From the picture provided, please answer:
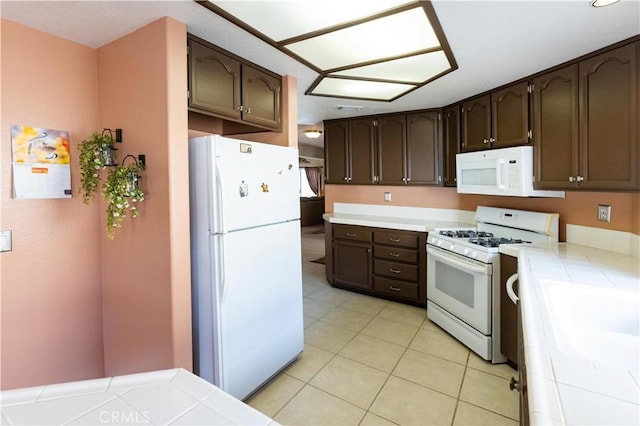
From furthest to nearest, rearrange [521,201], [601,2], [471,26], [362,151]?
[362,151] → [521,201] → [471,26] → [601,2]

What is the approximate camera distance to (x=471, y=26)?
171cm

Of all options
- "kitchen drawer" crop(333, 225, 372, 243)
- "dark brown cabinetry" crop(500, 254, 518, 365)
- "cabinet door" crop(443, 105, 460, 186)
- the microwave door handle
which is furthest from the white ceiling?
"kitchen drawer" crop(333, 225, 372, 243)

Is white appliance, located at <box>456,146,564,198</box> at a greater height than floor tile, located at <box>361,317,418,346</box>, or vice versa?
white appliance, located at <box>456,146,564,198</box>

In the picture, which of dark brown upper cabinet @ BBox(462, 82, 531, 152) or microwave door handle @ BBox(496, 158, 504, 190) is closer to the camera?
dark brown upper cabinet @ BBox(462, 82, 531, 152)

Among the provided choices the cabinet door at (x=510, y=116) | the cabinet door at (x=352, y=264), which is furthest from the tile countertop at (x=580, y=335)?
the cabinet door at (x=352, y=264)

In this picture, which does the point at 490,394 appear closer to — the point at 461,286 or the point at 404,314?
the point at 461,286

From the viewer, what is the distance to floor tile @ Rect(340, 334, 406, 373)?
8.02ft

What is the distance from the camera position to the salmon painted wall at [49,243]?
5.74ft

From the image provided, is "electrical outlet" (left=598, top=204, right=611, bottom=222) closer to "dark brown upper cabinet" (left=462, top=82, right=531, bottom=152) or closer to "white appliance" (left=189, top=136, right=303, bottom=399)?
"dark brown upper cabinet" (left=462, top=82, right=531, bottom=152)

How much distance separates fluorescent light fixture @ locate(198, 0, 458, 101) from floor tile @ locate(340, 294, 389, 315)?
2.28 metres

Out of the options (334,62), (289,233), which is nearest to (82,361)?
(289,233)

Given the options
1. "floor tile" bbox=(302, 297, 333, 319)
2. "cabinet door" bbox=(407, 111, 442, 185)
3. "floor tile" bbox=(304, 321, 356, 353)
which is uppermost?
"cabinet door" bbox=(407, 111, 442, 185)

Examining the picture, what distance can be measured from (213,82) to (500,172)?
7.62 ft

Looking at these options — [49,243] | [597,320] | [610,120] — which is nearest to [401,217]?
[610,120]
